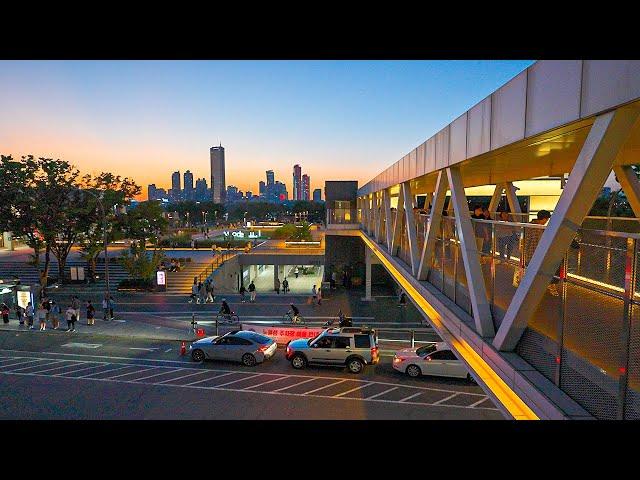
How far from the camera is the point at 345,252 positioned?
33.1m

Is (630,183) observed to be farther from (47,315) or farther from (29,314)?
(29,314)

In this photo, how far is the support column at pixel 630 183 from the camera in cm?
754

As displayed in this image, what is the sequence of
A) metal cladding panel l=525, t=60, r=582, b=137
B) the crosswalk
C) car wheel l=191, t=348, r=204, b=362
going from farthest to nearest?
car wheel l=191, t=348, r=204, b=362
the crosswalk
metal cladding panel l=525, t=60, r=582, b=137

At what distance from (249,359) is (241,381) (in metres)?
1.69

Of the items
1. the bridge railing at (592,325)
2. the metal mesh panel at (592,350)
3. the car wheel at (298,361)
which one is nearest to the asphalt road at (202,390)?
the car wheel at (298,361)

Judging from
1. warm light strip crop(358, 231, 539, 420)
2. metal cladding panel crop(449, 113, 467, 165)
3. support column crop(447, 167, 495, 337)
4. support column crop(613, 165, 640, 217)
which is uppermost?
metal cladding panel crop(449, 113, 467, 165)

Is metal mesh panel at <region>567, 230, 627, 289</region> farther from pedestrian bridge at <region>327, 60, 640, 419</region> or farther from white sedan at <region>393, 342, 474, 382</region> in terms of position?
white sedan at <region>393, 342, 474, 382</region>

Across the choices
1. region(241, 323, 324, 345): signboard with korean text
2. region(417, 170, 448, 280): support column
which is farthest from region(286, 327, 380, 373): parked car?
region(417, 170, 448, 280): support column

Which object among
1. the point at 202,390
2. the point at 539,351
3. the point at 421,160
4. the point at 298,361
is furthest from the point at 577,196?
the point at 298,361

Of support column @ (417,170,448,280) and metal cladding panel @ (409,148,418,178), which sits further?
metal cladding panel @ (409,148,418,178)

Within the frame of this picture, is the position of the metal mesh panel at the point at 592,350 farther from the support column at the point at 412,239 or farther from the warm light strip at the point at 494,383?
the support column at the point at 412,239

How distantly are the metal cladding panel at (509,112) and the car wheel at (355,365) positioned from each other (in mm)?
11312

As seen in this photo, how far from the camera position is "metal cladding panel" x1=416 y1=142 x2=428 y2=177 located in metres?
8.16
